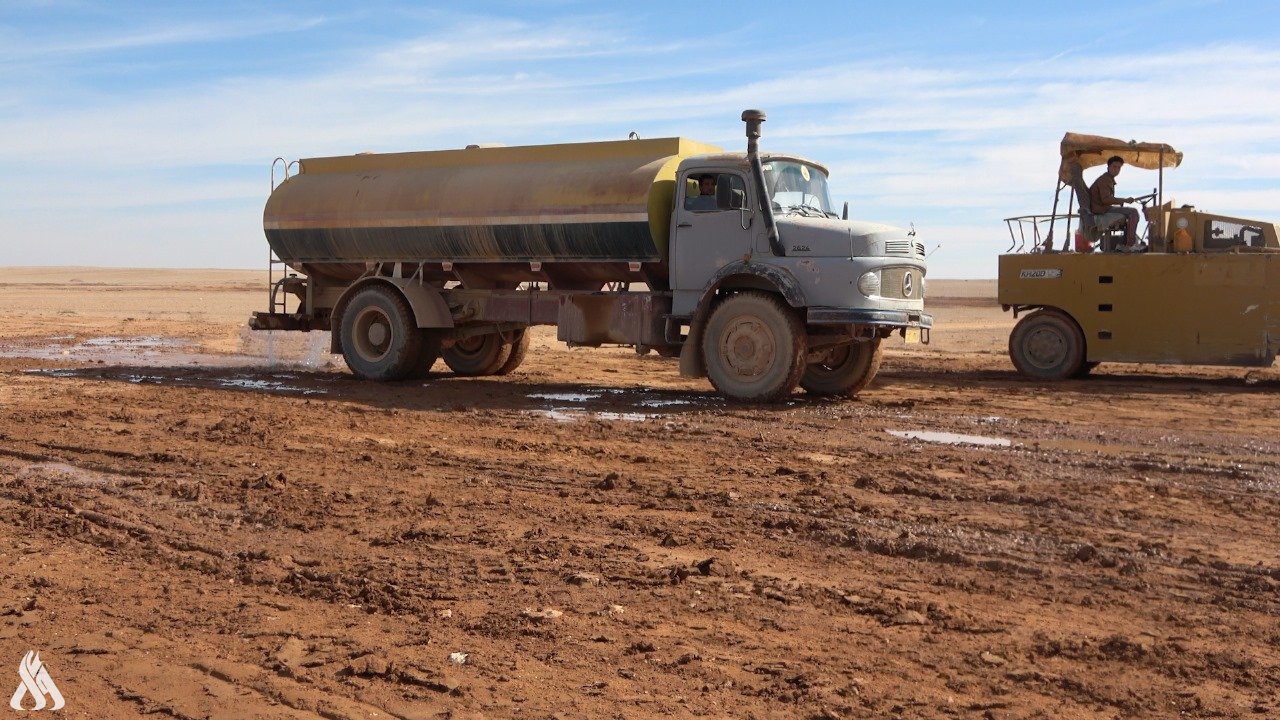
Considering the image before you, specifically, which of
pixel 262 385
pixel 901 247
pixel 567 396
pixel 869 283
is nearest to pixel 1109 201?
pixel 901 247

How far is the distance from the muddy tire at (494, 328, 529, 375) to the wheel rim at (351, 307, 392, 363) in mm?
1969

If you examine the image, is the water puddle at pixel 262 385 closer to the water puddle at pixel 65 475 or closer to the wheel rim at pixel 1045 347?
the water puddle at pixel 65 475

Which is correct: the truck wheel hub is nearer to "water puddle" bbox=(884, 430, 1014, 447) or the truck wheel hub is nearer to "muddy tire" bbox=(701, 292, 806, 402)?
"muddy tire" bbox=(701, 292, 806, 402)

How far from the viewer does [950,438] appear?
36.8 ft

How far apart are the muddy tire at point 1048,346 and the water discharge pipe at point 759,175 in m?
5.19

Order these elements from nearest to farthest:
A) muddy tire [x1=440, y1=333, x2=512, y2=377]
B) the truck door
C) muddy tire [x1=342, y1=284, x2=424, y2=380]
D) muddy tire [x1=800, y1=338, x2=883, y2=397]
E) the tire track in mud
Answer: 1. the tire track in mud
2. the truck door
3. muddy tire [x1=800, y1=338, x2=883, y2=397]
4. muddy tire [x1=342, y1=284, x2=424, y2=380]
5. muddy tire [x1=440, y1=333, x2=512, y2=377]

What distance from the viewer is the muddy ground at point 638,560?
4.80 metres

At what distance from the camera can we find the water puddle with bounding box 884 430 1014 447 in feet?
35.7

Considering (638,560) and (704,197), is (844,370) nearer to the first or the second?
(704,197)

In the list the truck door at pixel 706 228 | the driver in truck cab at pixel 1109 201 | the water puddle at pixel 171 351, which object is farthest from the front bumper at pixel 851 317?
the water puddle at pixel 171 351

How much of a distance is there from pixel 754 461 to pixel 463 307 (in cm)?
736

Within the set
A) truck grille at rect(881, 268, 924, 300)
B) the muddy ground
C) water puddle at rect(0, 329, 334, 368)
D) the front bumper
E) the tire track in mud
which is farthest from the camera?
water puddle at rect(0, 329, 334, 368)

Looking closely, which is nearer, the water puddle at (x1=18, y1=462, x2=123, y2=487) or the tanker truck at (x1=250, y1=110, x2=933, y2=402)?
the water puddle at (x1=18, y1=462, x2=123, y2=487)

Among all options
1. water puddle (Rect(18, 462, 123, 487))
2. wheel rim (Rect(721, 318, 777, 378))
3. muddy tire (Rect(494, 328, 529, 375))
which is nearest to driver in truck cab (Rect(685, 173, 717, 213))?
wheel rim (Rect(721, 318, 777, 378))
